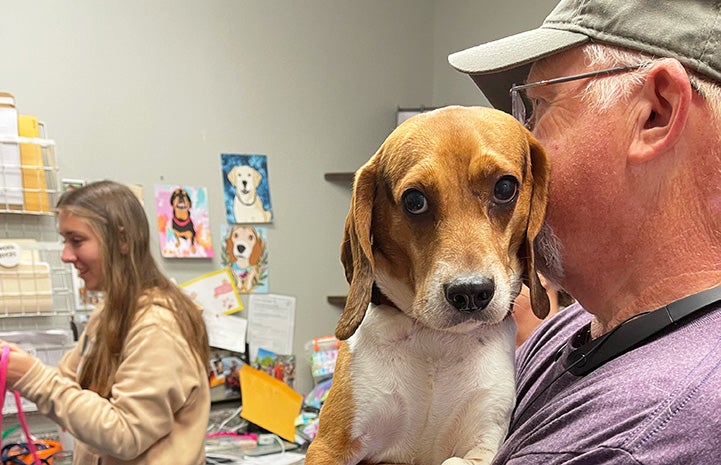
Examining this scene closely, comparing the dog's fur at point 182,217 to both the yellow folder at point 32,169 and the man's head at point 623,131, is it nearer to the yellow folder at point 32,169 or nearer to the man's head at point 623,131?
the yellow folder at point 32,169

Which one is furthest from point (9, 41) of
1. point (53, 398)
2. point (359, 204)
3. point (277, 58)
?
point (359, 204)

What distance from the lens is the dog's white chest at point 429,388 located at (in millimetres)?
954

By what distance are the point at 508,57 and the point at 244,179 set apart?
1964 millimetres

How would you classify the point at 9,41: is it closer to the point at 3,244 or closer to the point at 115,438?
the point at 3,244

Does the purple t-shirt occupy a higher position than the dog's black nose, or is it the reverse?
the dog's black nose

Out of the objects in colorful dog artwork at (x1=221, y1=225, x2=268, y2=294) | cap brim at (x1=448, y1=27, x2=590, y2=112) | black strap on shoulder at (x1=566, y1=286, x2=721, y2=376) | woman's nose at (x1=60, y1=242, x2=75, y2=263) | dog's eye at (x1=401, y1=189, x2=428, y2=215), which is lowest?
colorful dog artwork at (x1=221, y1=225, x2=268, y2=294)

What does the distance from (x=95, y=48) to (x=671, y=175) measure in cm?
216

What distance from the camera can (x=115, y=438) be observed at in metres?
1.77

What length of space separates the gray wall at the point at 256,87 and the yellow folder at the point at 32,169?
9 cm

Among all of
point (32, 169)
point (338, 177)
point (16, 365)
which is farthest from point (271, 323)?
point (16, 365)

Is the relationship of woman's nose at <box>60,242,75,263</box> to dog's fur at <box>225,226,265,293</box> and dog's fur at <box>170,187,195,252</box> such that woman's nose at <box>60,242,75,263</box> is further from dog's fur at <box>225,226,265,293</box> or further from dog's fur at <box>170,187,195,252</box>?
dog's fur at <box>225,226,265,293</box>

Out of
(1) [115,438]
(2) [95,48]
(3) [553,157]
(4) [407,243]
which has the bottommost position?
(1) [115,438]

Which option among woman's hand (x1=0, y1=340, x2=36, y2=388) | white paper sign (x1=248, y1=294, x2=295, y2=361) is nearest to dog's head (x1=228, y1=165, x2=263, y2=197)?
white paper sign (x1=248, y1=294, x2=295, y2=361)

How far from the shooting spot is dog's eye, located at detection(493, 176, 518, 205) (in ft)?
2.92
